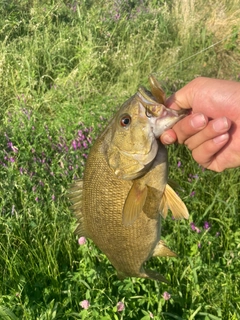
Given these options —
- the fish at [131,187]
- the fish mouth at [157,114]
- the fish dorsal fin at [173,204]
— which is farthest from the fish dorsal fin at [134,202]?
the fish mouth at [157,114]

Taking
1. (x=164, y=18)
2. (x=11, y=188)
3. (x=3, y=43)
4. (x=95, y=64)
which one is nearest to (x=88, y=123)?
(x=11, y=188)

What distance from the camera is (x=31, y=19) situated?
5398 millimetres

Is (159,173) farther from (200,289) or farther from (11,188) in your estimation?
(11,188)

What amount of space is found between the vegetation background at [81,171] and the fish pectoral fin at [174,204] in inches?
29.9

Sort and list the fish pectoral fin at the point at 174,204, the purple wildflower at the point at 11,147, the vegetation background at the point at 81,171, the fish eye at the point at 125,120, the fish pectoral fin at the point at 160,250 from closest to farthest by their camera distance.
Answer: the fish eye at the point at 125,120
the fish pectoral fin at the point at 174,204
the fish pectoral fin at the point at 160,250
the vegetation background at the point at 81,171
the purple wildflower at the point at 11,147

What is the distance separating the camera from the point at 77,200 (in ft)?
5.85

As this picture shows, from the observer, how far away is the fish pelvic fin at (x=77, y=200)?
1.76m

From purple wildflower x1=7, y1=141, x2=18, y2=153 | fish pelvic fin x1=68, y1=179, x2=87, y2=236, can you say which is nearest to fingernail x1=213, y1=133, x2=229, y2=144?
fish pelvic fin x1=68, y1=179, x2=87, y2=236

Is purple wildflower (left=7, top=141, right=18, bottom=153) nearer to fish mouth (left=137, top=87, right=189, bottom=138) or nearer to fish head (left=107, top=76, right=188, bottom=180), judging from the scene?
fish head (left=107, top=76, right=188, bottom=180)

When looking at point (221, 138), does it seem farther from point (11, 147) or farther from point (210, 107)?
point (11, 147)

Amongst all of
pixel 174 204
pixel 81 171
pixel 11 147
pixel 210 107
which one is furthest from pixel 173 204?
pixel 11 147

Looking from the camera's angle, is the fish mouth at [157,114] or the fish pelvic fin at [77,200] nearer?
the fish mouth at [157,114]

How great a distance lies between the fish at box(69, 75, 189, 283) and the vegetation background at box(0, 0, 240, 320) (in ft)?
1.56

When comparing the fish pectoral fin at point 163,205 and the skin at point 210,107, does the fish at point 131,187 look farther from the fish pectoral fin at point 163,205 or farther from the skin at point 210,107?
the skin at point 210,107
